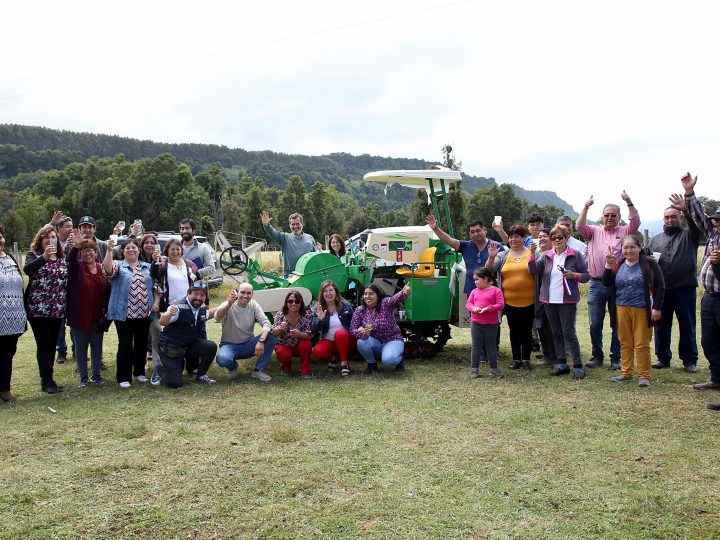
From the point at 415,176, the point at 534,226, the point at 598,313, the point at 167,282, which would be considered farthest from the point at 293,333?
the point at 598,313

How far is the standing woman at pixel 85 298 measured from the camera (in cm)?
597

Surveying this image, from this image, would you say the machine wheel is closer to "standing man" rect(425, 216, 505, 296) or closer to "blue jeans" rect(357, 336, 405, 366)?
"blue jeans" rect(357, 336, 405, 366)

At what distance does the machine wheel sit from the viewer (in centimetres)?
689

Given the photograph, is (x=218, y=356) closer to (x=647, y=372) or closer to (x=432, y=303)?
(x=432, y=303)

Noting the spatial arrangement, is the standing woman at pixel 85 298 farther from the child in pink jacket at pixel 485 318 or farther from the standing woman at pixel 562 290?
the standing woman at pixel 562 290

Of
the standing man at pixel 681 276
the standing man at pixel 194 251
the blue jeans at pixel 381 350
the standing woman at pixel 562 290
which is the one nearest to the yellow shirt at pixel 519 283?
the standing woman at pixel 562 290

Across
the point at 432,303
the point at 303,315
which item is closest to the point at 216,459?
the point at 303,315

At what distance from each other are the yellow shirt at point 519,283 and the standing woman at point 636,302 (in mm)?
869

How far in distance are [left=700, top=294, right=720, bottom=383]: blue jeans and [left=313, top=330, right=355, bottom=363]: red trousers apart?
357cm

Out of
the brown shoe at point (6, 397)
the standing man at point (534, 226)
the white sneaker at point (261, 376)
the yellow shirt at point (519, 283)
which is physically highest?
the standing man at point (534, 226)

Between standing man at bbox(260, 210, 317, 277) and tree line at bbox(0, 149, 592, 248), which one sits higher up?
tree line at bbox(0, 149, 592, 248)

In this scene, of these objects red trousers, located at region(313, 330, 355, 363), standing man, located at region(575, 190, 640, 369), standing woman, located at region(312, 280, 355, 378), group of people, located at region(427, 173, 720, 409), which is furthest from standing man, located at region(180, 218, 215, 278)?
standing man, located at region(575, 190, 640, 369)

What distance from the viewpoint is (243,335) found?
253 inches

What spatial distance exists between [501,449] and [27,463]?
3238 mm
